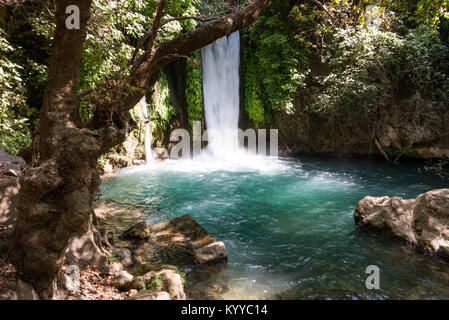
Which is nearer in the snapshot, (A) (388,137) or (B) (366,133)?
(A) (388,137)

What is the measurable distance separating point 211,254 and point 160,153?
941 cm

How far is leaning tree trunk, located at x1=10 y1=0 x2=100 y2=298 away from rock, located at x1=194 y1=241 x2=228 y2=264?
7.82 feet

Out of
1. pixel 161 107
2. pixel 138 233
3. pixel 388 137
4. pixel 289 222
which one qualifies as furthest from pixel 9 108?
pixel 388 137

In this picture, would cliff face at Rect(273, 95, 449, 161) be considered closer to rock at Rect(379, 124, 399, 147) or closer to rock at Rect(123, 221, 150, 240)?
rock at Rect(379, 124, 399, 147)

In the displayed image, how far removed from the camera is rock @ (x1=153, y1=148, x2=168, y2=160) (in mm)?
13296

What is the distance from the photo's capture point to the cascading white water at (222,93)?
49.3 feet

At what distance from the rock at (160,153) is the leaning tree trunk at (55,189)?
10421 millimetres

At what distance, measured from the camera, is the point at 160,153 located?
13.5 metres

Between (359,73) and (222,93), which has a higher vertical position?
(359,73)

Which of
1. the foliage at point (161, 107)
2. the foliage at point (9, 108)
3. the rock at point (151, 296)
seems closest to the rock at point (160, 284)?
the rock at point (151, 296)

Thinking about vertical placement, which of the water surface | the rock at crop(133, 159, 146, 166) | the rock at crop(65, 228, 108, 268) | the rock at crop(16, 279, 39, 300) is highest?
the rock at crop(133, 159, 146, 166)

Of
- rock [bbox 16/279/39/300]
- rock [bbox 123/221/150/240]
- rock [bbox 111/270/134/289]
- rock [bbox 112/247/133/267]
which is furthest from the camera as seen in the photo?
rock [bbox 123/221/150/240]

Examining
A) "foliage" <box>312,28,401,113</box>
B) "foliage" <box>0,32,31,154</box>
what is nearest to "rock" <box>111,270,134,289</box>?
"foliage" <box>0,32,31,154</box>

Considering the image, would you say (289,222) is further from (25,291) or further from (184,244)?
(25,291)
